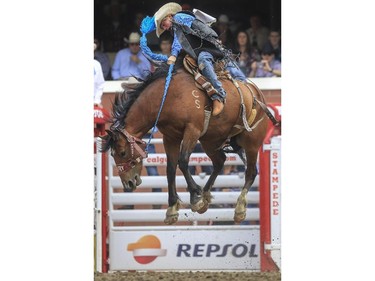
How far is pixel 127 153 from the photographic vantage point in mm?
11922

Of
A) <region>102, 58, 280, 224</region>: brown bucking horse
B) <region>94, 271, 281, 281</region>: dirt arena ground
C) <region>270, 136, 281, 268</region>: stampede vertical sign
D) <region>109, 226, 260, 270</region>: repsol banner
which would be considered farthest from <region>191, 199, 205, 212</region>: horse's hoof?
<region>109, 226, 260, 270</region>: repsol banner

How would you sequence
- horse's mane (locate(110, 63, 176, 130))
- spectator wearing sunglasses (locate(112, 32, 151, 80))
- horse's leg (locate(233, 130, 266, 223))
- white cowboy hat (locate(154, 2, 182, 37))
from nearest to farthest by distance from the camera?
white cowboy hat (locate(154, 2, 182, 37)) → horse's mane (locate(110, 63, 176, 130)) → horse's leg (locate(233, 130, 266, 223)) → spectator wearing sunglasses (locate(112, 32, 151, 80))

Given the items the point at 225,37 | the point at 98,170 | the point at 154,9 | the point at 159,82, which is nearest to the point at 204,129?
the point at 159,82

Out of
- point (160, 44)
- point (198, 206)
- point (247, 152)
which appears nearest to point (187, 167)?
point (198, 206)

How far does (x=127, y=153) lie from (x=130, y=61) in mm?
4227

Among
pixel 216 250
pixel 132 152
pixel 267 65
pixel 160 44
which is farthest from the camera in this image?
pixel 160 44

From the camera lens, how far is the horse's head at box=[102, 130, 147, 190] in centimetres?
1189

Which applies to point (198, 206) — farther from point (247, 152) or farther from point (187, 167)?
point (247, 152)

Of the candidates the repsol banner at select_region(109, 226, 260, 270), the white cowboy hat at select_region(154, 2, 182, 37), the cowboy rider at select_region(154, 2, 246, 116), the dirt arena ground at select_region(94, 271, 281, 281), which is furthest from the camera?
the repsol banner at select_region(109, 226, 260, 270)

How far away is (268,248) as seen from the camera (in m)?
15.2

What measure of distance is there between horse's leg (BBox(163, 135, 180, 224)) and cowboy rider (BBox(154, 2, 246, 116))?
557mm

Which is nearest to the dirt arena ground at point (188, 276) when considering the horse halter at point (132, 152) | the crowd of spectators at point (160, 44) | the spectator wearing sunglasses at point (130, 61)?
the horse halter at point (132, 152)

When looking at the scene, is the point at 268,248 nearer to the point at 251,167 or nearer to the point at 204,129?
the point at 251,167

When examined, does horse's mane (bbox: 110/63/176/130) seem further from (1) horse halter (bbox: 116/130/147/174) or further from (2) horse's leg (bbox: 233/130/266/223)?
(2) horse's leg (bbox: 233/130/266/223)
